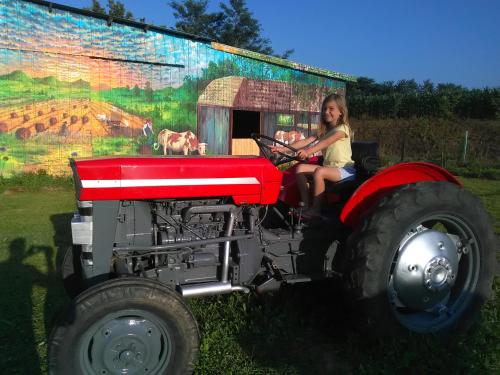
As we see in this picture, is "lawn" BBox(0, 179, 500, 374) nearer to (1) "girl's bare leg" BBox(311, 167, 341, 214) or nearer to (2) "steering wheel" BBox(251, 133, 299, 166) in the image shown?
(1) "girl's bare leg" BBox(311, 167, 341, 214)

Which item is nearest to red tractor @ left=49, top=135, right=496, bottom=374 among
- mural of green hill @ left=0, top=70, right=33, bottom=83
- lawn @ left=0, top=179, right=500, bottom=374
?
lawn @ left=0, top=179, right=500, bottom=374

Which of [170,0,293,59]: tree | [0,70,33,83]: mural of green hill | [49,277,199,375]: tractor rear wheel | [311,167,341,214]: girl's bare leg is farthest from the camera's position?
[170,0,293,59]: tree

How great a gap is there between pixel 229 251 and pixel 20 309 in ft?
6.52

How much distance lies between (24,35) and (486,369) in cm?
1001

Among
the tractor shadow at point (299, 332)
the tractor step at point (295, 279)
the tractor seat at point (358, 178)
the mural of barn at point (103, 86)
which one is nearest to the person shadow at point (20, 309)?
the tractor shadow at point (299, 332)

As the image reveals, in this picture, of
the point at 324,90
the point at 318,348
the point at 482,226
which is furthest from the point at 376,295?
the point at 324,90

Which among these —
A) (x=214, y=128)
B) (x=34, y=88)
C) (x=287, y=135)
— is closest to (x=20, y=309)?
(x=34, y=88)

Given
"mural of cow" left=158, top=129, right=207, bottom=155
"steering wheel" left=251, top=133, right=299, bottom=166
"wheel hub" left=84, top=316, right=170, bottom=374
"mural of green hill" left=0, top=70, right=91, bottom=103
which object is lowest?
"wheel hub" left=84, top=316, right=170, bottom=374

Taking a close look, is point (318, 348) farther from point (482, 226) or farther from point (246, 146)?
point (246, 146)

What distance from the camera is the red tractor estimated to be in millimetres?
2299

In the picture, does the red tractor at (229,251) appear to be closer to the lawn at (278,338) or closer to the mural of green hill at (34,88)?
the lawn at (278,338)

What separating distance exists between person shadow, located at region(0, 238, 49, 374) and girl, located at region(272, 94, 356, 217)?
2.20 m

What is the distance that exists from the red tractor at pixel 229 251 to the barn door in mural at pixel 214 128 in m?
7.87

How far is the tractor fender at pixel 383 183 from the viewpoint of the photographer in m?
2.95
